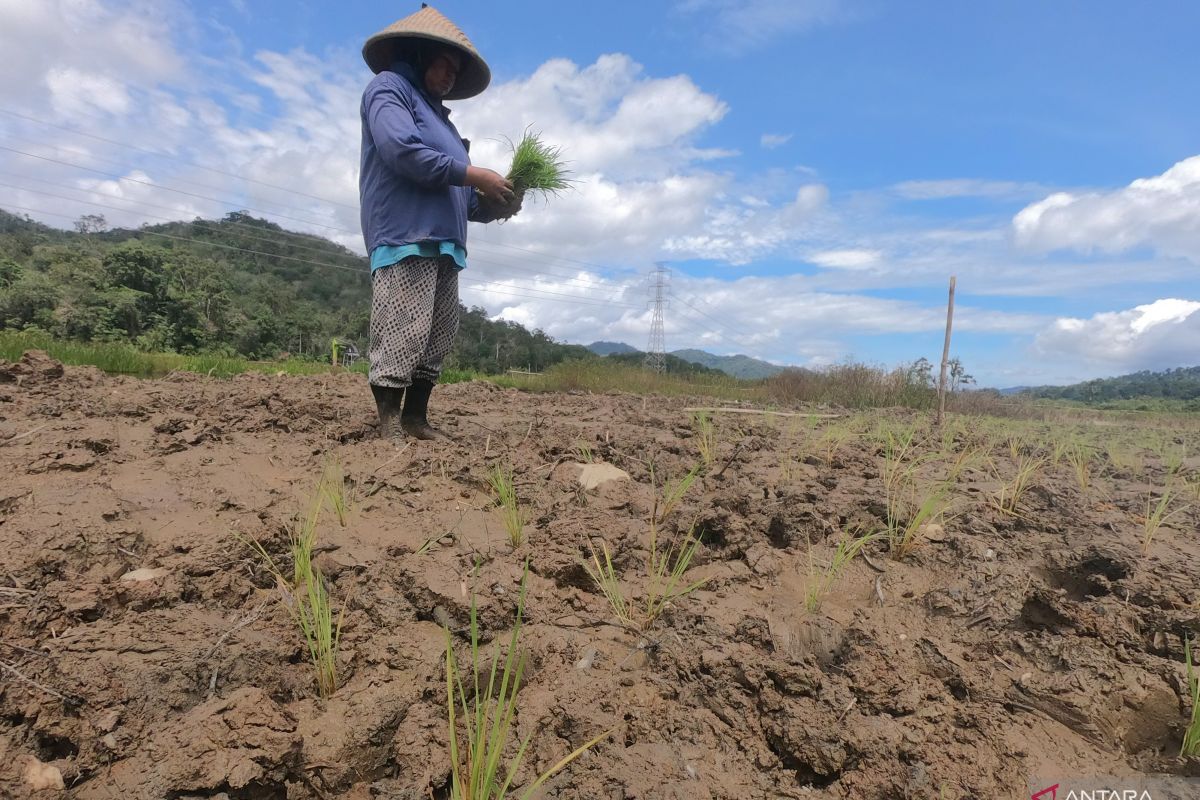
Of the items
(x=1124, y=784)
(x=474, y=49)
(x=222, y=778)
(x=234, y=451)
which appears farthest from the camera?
(x=474, y=49)

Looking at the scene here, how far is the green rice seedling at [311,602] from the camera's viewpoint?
1.11 m

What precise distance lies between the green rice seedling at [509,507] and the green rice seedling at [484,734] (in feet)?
1.77

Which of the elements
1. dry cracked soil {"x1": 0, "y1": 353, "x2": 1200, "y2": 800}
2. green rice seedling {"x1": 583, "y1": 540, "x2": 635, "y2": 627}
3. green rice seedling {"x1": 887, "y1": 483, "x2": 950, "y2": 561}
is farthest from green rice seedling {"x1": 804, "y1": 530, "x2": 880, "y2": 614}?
green rice seedling {"x1": 583, "y1": 540, "x2": 635, "y2": 627}

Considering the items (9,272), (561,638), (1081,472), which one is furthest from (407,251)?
(9,272)

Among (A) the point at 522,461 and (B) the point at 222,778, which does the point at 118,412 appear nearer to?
(A) the point at 522,461

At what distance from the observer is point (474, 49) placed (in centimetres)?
265

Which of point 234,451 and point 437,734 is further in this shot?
point 234,451

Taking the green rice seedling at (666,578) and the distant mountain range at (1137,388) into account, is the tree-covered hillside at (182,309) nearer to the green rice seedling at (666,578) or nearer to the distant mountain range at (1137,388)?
the green rice seedling at (666,578)

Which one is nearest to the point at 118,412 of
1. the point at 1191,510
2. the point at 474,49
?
the point at 474,49

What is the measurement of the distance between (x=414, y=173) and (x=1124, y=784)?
2740mm

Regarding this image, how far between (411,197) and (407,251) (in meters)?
0.25

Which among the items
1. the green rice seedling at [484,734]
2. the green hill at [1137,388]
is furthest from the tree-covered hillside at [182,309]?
the green hill at [1137,388]

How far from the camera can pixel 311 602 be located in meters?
1.16

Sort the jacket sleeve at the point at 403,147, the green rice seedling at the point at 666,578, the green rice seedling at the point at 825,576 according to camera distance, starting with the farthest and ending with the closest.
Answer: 1. the jacket sleeve at the point at 403,147
2. the green rice seedling at the point at 825,576
3. the green rice seedling at the point at 666,578
